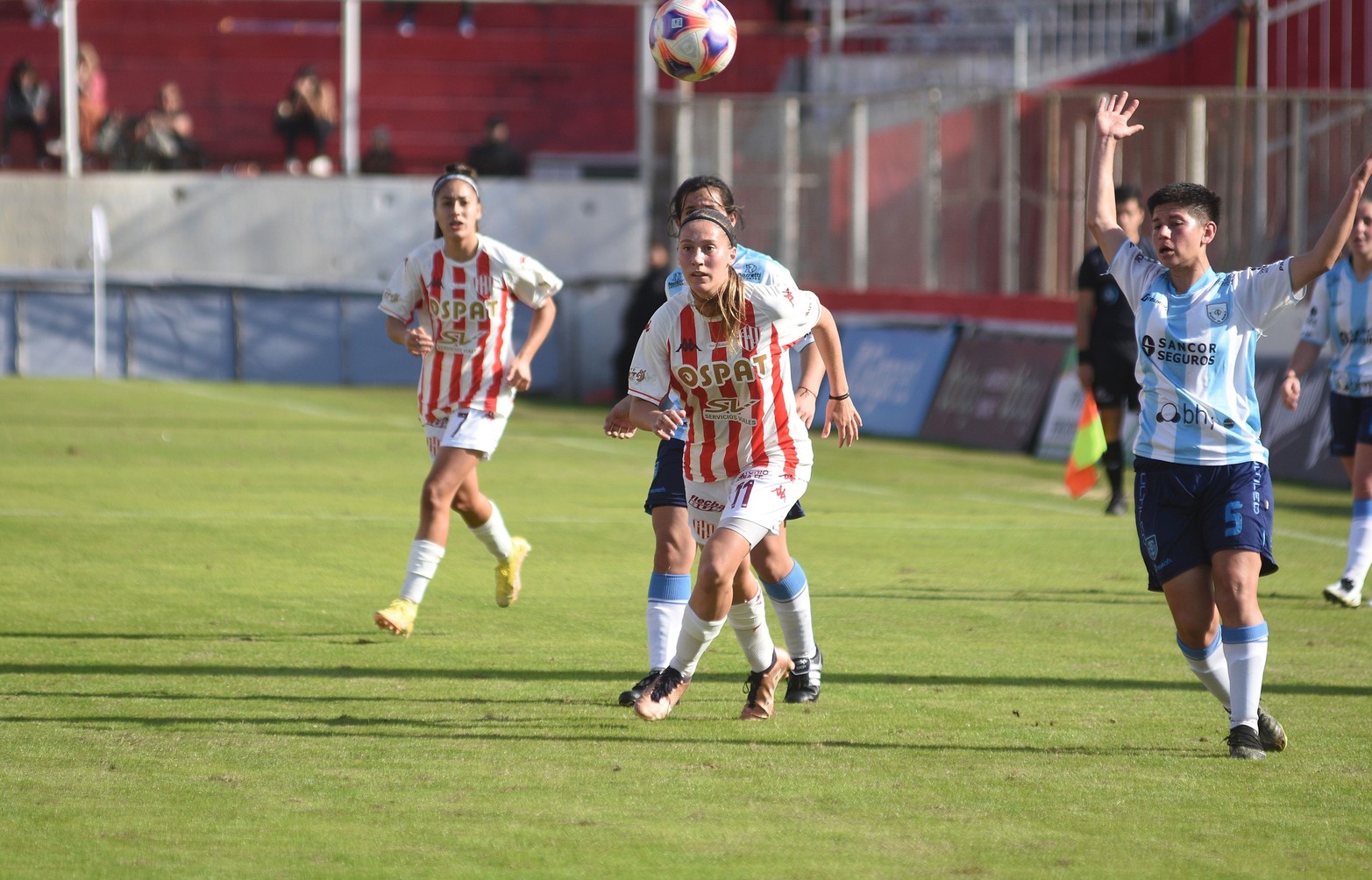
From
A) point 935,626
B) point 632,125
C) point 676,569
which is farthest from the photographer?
point 632,125

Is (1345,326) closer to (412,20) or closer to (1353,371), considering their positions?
(1353,371)

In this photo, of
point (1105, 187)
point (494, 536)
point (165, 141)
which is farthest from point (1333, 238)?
point (165, 141)

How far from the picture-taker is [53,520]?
11867 millimetres

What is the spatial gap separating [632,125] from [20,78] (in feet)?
33.9

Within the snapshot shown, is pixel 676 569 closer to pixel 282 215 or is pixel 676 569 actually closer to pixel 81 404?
pixel 81 404

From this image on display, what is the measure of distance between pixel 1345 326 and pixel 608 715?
508cm

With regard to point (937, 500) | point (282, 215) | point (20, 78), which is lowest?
point (937, 500)

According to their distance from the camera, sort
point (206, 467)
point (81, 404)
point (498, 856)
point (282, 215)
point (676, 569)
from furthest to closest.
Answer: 1. point (282, 215)
2. point (81, 404)
3. point (206, 467)
4. point (676, 569)
5. point (498, 856)

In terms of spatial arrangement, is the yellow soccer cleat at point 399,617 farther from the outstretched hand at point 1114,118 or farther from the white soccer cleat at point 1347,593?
the white soccer cleat at point 1347,593

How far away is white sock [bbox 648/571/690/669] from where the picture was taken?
22.4 feet

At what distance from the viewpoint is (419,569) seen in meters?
8.22

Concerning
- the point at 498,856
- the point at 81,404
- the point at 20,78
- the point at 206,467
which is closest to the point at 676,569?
the point at 498,856

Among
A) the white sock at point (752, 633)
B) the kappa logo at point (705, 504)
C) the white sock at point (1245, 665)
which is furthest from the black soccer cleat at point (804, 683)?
the white sock at point (1245, 665)

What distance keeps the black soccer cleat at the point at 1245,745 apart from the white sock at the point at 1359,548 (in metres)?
3.59
